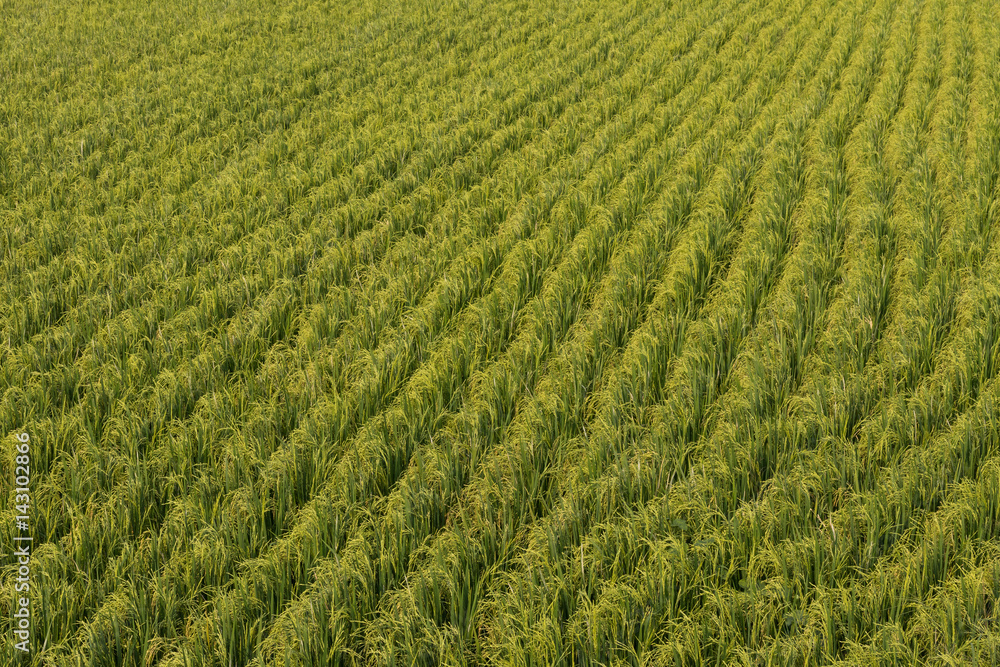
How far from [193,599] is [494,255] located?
268 cm

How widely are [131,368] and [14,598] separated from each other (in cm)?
135

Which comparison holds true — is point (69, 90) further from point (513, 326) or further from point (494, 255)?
point (513, 326)

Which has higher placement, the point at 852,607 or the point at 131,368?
the point at 131,368

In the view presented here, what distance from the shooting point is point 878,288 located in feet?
14.0

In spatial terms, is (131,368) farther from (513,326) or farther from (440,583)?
(440,583)

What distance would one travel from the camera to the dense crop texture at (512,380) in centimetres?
254

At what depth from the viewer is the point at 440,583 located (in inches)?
103

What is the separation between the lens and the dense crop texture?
254 centimetres

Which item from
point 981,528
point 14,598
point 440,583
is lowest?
point 981,528

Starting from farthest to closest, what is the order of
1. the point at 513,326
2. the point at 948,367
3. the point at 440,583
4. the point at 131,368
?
the point at 513,326 → the point at 131,368 → the point at 948,367 → the point at 440,583

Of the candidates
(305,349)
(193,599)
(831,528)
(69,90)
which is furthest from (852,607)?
(69,90)

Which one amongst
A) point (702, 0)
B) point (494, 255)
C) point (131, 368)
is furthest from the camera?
point (702, 0)

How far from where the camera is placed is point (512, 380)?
3.65 meters

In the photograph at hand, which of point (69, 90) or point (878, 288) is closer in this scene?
point (878, 288)
